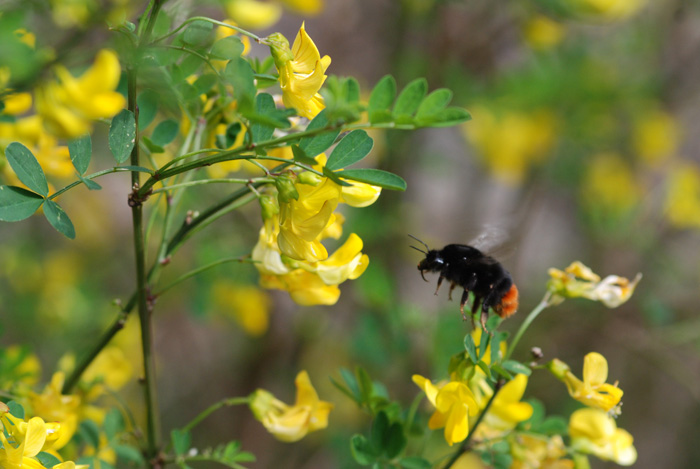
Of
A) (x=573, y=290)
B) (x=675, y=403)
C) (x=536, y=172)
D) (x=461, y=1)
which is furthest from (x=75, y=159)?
(x=675, y=403)

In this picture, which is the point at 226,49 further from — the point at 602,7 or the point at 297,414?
the point at 602,7

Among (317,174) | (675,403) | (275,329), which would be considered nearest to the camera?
(317,174)

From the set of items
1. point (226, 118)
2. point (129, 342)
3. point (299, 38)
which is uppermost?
point (299, 38)

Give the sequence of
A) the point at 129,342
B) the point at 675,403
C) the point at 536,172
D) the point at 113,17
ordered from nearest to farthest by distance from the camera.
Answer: the point at 113,17
the point at 129,342
the point at 536,172
the point at 675,403

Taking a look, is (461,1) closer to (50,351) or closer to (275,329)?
(275,329)

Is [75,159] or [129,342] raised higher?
[75,159]

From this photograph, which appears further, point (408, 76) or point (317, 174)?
point (408, 76)
